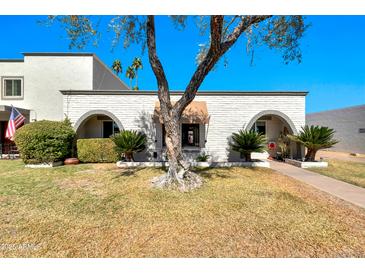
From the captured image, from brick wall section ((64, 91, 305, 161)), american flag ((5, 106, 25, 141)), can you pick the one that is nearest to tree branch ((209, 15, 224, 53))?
brick wall section ((64, 91, 305, 161))

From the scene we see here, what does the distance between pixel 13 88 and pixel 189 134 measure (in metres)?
16.5

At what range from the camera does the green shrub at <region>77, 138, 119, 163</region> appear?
14055mm

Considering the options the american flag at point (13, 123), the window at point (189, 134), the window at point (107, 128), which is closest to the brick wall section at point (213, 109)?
the window at point (189, 134)

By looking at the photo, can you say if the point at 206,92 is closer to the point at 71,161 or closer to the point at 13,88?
the point at 71,161

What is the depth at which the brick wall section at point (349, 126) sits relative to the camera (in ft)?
70.7

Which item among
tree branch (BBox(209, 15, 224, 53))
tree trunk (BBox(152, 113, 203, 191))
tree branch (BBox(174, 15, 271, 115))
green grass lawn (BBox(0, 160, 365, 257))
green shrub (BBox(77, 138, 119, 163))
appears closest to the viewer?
green grass lawn (BBox(0, 160, 365, 257))

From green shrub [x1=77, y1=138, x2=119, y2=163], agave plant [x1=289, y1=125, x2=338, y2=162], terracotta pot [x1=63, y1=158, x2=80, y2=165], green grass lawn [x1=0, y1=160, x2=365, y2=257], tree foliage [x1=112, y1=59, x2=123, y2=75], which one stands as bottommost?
green grass lawn [x1=0, y1=160, x2=365, y2=257]

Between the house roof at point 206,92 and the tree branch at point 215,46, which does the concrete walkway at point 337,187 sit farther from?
the house roof at point 206,92

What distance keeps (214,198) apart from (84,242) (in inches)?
160

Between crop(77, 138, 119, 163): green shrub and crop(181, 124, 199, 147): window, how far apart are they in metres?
5.15

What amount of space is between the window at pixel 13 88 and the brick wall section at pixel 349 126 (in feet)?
112

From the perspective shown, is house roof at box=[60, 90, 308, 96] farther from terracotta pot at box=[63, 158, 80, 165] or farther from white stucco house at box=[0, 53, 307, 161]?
terracotta pot at box=[63, 158, 80, 165]

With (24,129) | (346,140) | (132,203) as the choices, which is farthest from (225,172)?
A: (346,140)

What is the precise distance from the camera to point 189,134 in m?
15.6
